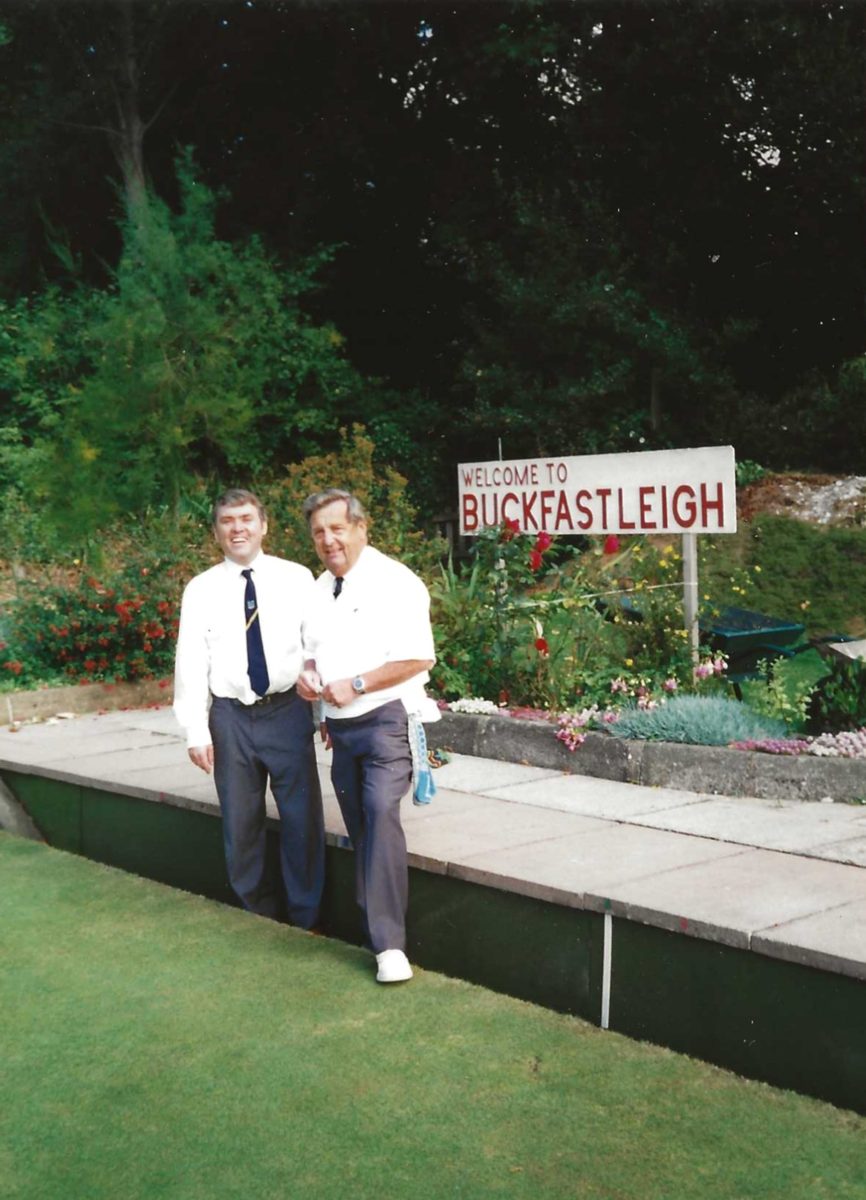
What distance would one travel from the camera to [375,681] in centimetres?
455

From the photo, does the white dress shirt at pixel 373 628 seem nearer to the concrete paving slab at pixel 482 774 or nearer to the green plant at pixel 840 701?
the concrete paving slab at pixel 482 774

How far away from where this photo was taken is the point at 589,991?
408cm

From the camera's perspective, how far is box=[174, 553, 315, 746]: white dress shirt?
5098mm

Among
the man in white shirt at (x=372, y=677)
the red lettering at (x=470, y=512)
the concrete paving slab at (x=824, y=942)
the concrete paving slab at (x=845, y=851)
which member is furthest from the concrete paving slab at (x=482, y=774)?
the concrete paving slab at (x=824, y=942)

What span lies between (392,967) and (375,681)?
96 cm

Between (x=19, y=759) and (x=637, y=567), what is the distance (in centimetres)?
437

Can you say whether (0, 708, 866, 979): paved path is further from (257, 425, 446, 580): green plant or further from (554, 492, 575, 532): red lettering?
(257, 425, 446, 580): green plant

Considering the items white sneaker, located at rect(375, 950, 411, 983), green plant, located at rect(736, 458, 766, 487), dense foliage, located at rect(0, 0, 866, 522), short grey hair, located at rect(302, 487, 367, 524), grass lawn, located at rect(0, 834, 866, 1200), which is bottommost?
grass lawn, located at rect(0, 834, 866, 1200)

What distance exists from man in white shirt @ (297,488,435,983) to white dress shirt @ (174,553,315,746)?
374 millimetres


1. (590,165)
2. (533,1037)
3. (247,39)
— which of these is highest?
(247,39)

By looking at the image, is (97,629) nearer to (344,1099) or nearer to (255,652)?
(255,652)

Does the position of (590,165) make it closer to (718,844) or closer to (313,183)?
(313,183)

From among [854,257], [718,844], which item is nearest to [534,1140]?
[718,844]

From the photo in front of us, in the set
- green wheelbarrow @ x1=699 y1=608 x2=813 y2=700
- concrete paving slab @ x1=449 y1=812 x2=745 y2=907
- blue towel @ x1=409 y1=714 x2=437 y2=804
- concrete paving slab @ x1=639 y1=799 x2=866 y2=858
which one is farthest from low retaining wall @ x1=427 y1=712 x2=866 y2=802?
blue towel @ x1=409 y1=714 x2=437 y2=804
